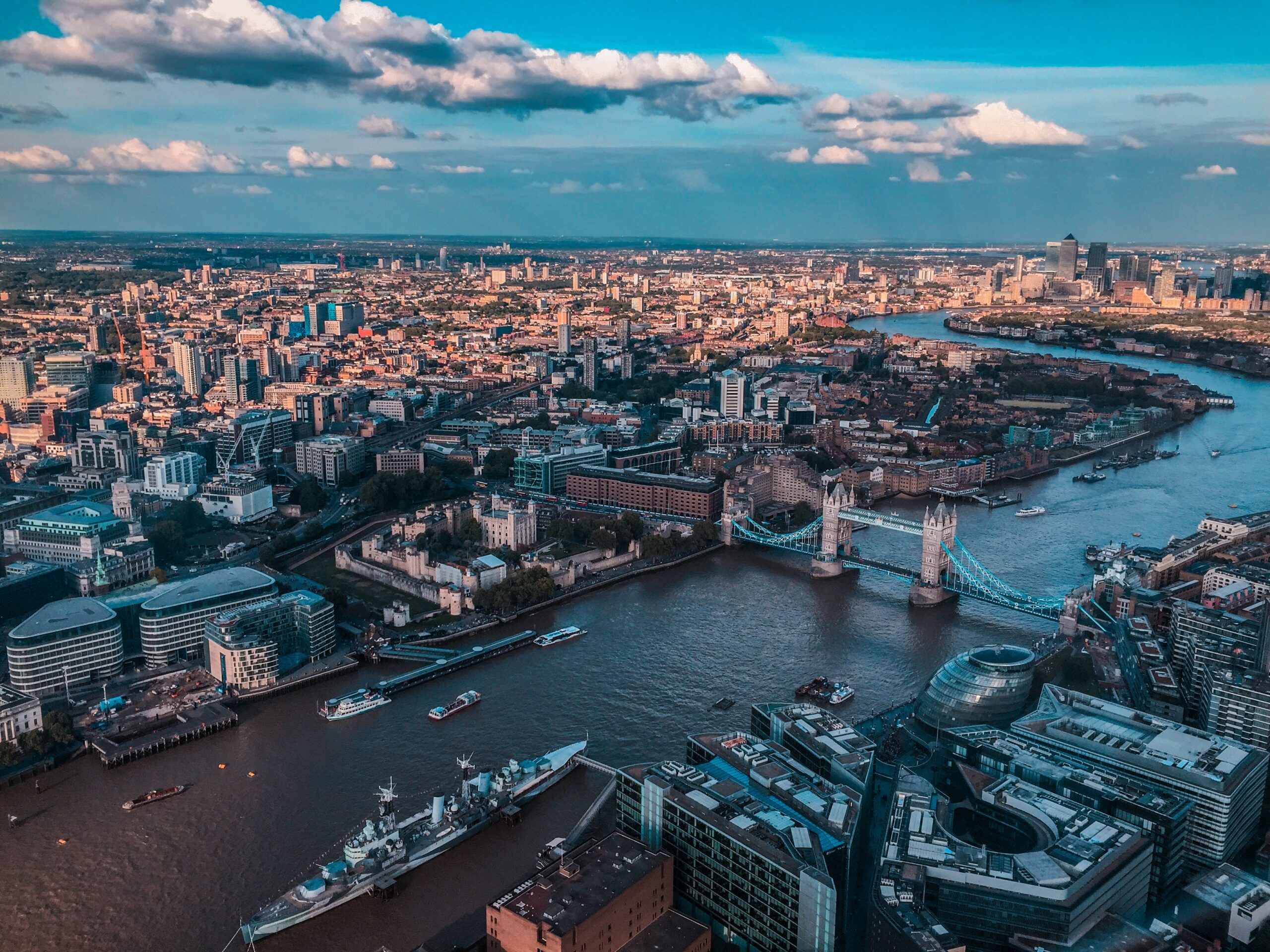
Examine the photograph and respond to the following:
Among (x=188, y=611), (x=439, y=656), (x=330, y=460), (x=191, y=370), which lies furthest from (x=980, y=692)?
(x=191, y=370)

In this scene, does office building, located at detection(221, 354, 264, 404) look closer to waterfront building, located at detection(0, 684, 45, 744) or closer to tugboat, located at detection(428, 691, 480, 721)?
waterfront building, located at detection(0, 684, 45, 744)

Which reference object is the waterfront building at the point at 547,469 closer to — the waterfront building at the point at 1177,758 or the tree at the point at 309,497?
the tree at the point at 309,497

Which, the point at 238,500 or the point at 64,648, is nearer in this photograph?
the point at 64,648

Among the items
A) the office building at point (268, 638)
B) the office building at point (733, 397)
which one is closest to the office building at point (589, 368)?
the office building at point (733, 397)

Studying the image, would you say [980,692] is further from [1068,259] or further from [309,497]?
[1068,259]

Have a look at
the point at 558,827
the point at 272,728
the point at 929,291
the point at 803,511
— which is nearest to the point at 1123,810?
the point at 558,827

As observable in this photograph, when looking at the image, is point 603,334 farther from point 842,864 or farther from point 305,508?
point 842,864
